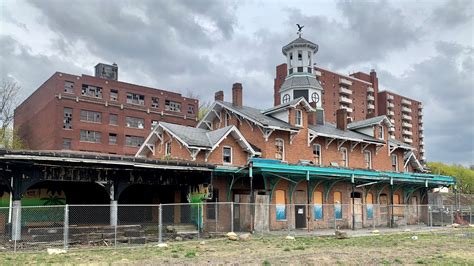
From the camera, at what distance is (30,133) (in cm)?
7212

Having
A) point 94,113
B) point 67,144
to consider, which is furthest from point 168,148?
point 94,113

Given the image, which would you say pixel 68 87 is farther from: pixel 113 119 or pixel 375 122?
pixel 375 122

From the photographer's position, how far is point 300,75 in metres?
46.7

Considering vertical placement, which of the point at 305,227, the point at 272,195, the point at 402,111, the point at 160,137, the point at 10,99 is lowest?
the point at 305,227

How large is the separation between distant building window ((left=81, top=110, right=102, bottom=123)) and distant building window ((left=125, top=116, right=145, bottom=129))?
4320mm

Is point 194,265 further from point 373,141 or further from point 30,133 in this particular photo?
point 30,133

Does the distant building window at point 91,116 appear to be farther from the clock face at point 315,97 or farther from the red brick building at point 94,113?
the clock face at point 315,97

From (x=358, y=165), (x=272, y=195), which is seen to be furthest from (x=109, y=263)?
(x=358, y=165)

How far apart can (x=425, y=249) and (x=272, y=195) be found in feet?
45.6

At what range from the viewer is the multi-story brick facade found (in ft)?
425

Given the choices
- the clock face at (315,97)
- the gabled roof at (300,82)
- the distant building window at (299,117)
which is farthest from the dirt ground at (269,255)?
the gabled roof at (300,82)

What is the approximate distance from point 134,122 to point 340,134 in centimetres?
3913

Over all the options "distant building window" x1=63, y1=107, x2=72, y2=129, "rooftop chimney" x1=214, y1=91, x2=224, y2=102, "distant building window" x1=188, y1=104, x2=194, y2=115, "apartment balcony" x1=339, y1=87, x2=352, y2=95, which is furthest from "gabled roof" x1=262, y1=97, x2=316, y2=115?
"apartment balcony" x1=339, y1=87, x2=352, y2=95

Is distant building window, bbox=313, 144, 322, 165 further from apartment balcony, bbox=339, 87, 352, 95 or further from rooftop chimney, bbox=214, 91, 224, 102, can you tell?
apartment balcony, bbox=339, 87, 352, 95
